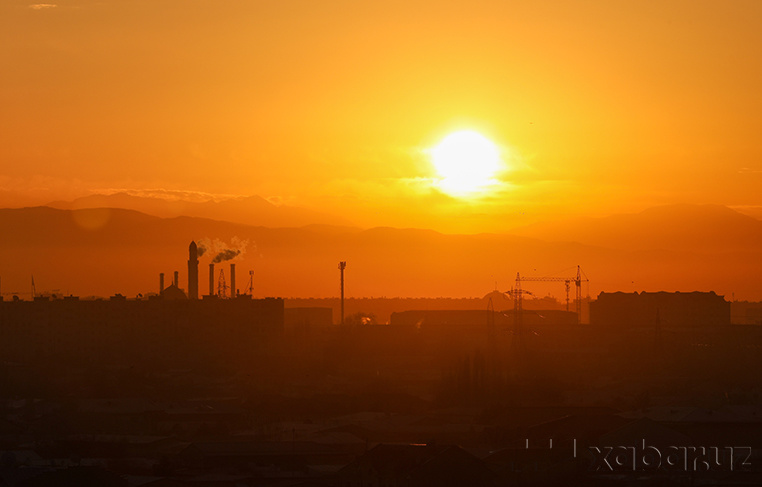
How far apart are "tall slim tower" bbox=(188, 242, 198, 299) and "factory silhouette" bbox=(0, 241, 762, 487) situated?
21cm

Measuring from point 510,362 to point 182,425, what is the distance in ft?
93.4

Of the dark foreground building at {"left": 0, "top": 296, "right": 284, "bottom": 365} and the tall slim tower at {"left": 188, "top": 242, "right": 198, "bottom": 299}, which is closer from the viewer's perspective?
the dark foreground building at {"left": 0, "top": 296, "right": 284, "bottom": 365}

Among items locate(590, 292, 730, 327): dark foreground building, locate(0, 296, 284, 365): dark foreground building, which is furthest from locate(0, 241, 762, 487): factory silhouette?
locate(590, 292, 730, 327): dark foreground building

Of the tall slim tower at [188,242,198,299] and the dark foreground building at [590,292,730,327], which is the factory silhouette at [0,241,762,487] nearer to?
the tall slim tower at [188,242,198,299]

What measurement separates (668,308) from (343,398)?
66014 millimetres

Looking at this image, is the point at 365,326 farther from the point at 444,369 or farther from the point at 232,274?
the point at 444,369

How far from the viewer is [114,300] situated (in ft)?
254

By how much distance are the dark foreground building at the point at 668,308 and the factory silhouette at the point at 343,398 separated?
10946 millimetres

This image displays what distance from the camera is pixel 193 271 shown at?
84.9 m

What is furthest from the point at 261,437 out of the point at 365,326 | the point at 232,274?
the point at 232,274

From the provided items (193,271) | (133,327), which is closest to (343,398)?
(133,327)

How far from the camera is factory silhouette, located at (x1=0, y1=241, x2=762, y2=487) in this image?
28.3 metres

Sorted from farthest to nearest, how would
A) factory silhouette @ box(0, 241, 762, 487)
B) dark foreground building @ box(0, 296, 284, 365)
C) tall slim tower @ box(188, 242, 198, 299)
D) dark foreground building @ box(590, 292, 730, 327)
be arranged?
1. dark foreground building @ box(590, 292, 730, 327)
2. tall slim tower @ box(188, 242, 198, 299)
3. dark foreground building @ box(0, 296, 284, 365)
4. factory silhouette @ box(0, 241, 762, 487)

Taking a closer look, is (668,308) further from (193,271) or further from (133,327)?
(133,327)
